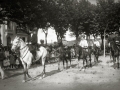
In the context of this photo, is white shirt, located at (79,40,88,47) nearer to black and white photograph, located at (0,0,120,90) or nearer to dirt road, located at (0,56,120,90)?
black and white photograph, located at (0,0,120,90)

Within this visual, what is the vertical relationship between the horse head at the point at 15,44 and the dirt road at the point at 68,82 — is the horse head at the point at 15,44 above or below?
above

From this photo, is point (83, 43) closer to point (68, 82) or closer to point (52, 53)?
point (68, 82)

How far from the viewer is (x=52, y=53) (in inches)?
891

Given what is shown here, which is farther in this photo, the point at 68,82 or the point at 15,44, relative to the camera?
the point at 15,44

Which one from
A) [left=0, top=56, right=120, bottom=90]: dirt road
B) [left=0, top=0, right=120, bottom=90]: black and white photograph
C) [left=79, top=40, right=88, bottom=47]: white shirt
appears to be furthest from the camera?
[left=79, top=40, right=88, bottom=47]: white shirt

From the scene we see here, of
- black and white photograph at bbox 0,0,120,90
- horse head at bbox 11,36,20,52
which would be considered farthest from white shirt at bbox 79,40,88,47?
horse head at bbox 11,36,20,52

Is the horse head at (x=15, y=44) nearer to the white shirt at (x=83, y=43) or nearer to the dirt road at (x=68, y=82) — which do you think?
the dirt road at (x=68, y=82)

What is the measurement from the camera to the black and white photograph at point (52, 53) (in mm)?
10625

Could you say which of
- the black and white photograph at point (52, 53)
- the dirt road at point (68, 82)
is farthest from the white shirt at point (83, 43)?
the dirt road at point (68, 82)

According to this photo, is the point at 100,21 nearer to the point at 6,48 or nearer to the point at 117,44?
the point at 117,44

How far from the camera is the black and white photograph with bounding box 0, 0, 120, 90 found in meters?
10.6

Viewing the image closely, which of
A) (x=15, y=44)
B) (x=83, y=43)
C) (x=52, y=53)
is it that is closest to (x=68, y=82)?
(x=15, y=44)

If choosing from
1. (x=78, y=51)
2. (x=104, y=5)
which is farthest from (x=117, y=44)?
(x=104, y=5)

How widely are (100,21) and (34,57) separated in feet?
72.5
